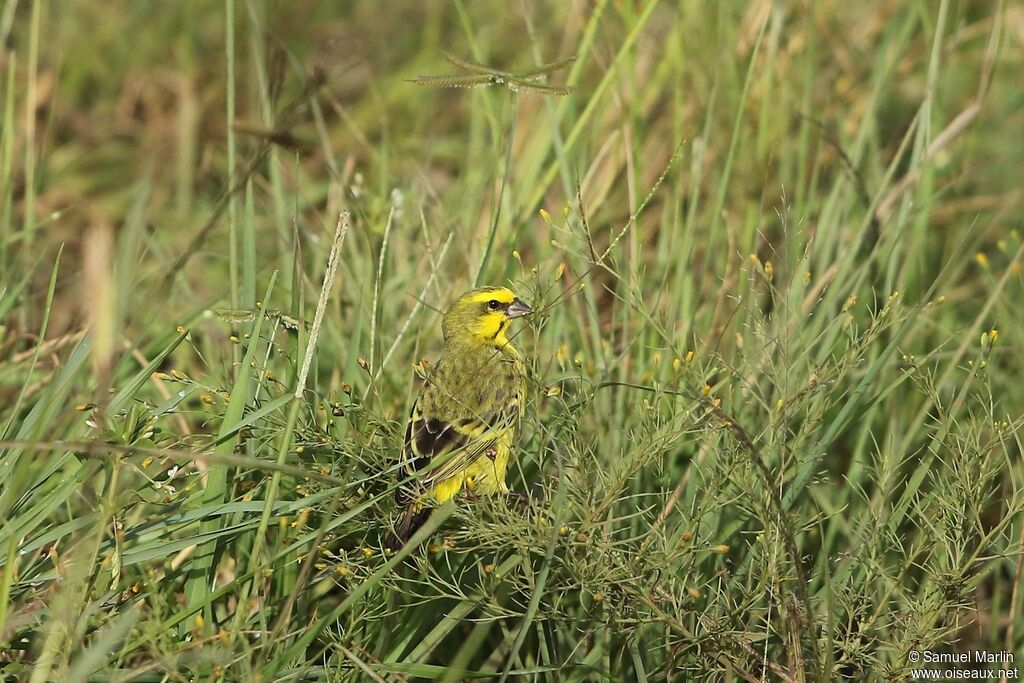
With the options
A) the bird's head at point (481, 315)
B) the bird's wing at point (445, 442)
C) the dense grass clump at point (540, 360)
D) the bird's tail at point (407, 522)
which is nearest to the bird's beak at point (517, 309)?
the bird's head at point (481, 315)

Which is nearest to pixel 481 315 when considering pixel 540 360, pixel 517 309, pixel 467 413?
pixel 517 309

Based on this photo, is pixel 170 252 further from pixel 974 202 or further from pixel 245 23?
pixel 974 202

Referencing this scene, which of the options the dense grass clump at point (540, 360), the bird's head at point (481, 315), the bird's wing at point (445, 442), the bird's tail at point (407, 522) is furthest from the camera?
the bird's head at point (481, 315)

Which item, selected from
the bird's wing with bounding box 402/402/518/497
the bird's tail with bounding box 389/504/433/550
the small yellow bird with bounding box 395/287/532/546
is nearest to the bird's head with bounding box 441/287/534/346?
the small yellow bird with bounding box 395/287/532/546

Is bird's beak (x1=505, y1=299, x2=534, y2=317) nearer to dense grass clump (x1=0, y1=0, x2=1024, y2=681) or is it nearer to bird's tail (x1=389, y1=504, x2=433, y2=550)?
dense grass clump (x1=0, y1=0, x2=1024, y2=681)

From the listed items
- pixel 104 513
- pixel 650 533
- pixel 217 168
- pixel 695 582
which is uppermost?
pixel 104 513

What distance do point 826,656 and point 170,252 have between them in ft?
11.4

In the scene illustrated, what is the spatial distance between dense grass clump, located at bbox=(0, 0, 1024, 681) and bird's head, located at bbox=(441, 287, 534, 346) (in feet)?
0.43

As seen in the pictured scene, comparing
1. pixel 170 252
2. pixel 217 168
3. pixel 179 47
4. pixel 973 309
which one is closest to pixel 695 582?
pixel 973 309

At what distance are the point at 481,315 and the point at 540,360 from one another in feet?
0.81

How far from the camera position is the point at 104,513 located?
2.33m

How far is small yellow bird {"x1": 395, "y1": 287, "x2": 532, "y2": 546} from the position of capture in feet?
9.56

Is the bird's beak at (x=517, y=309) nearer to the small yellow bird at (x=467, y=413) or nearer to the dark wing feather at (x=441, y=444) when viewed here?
the small yellow bird at (x=467, y=413)

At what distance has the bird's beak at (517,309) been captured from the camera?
3.50 m
